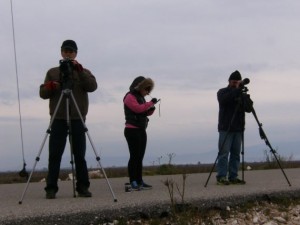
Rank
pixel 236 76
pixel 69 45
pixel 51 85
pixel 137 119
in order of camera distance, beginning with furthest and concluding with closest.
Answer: pixel 236 76
pixel 137 119
pixel 69 45
pixel 51 85

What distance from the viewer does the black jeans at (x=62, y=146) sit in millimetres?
8398

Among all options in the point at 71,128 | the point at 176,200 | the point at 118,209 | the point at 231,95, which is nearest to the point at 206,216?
the point at 176,200

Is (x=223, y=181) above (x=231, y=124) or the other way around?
the other way around

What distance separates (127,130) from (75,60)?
1.59 m

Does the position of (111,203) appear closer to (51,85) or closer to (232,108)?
(51,85)

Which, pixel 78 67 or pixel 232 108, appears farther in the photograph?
pixel 232 108

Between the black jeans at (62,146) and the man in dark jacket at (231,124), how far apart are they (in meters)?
2.53

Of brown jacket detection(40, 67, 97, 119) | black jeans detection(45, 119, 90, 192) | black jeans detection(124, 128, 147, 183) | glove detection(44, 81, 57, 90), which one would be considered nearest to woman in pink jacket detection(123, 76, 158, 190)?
black jeans detection(124, 128, 147, 183)

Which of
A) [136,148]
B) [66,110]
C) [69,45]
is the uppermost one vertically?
[69,45]

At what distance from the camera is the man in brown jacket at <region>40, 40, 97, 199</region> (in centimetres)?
833

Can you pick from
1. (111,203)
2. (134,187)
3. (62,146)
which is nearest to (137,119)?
(134,187)

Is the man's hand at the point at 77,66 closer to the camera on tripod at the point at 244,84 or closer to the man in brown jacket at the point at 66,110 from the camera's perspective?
→ the man in brown jacket at the point at 66,110

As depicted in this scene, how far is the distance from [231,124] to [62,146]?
2.91 metres

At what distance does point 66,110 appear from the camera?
8.41 meters
